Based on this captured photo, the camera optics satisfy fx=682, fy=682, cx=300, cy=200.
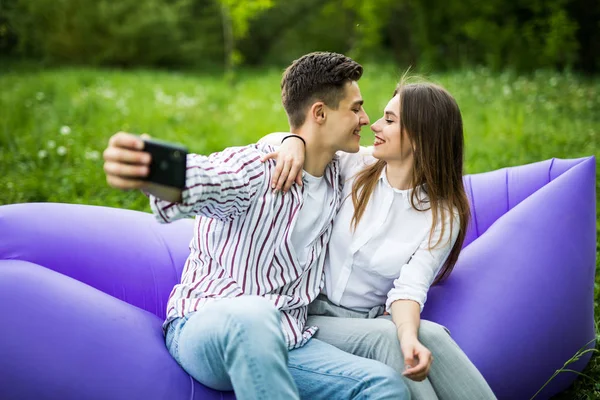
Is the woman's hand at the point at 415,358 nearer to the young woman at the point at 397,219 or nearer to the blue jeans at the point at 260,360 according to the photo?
the blue jeans at the point at 260,360

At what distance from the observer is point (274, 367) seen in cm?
171

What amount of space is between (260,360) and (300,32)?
1603cm

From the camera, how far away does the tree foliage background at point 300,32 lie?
9453mm

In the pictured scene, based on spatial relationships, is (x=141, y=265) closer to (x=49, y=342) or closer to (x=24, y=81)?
(x=49, y=342)

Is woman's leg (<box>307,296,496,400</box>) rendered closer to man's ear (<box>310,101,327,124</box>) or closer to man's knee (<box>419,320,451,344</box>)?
man's knee (<box>419,320,451,344</box>)

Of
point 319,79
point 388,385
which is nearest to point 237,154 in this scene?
point 319,79

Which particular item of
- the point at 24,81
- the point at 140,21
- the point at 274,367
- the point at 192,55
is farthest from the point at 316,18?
the point at 274,367

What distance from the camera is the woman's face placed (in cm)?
231

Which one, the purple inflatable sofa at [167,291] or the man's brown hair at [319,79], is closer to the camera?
the purple inflatable sofa at [167,291]

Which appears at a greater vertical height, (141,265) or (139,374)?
(141,265)

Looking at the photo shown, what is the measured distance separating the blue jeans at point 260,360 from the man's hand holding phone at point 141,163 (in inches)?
15.6

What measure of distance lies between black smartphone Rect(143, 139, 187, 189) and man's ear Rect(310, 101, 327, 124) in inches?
27.7

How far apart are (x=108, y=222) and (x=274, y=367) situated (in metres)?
1.12

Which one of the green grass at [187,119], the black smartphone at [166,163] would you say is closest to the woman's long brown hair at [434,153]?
the black smartphone at [166,163]
